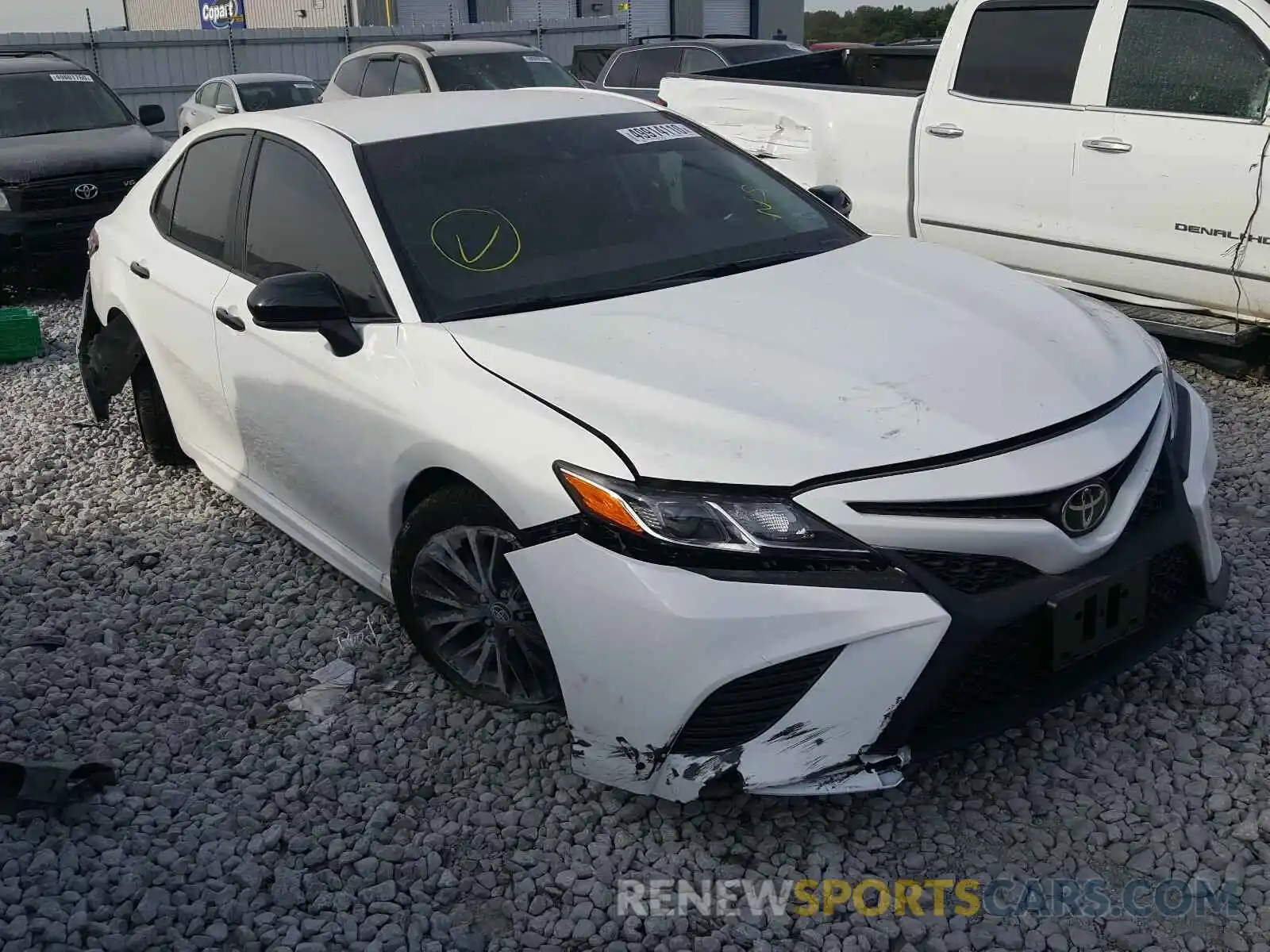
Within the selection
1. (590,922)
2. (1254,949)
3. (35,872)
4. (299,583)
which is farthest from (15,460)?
(1254,949)

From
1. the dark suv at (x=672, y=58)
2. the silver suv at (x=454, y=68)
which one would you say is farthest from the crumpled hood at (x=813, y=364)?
the dark suv at (x=672, y=58)

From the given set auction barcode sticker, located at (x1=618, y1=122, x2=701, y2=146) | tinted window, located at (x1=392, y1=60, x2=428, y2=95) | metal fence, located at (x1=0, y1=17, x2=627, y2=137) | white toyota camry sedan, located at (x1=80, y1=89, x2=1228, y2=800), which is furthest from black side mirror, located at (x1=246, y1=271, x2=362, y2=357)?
metal fence, located at (x1=0, y1=17, x2=627, y2=137)

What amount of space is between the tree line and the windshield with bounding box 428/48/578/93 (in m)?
35.9

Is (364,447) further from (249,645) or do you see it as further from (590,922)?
(590,922)

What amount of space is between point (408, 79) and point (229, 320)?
10.5 m

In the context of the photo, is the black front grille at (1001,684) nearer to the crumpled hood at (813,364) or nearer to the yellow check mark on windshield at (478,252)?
the crumpled hood at (813,364)

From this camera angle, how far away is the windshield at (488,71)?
13469 millimetres

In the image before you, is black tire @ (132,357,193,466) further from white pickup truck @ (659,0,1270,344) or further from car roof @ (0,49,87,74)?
car roof @ (0,49,87,74)

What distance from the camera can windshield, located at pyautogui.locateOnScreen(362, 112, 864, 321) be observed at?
3488 millimetres

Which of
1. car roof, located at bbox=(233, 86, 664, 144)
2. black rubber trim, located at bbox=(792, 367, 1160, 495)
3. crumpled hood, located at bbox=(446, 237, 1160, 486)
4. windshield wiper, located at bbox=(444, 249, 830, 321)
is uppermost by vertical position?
car roof, located at bbox=(233, 86, 664, 144)

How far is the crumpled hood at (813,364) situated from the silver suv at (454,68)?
10559 mm

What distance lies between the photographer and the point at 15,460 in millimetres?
5859

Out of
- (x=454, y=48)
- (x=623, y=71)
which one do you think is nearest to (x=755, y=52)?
(x=623, y=71)

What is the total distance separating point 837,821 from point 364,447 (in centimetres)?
164
